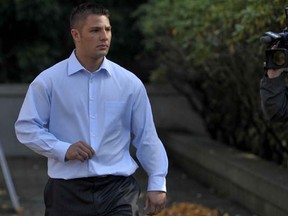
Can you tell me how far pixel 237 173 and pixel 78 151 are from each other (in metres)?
4.57

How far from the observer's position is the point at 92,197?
4.46 metres

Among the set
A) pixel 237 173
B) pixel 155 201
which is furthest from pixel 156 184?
pixel 237 173

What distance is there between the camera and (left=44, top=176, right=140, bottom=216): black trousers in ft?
14.6

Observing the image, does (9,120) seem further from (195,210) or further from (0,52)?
(195,210)

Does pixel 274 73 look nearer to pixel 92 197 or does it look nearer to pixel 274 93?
pixel 274 93

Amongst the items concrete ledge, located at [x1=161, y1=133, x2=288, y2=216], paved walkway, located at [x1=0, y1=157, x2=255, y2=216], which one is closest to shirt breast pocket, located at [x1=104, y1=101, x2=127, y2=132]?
concrete ledge, located at [x1=161, y1=133, x2=288, y2=216]

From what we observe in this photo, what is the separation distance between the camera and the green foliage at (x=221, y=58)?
784 centimetres

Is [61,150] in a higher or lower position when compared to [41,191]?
higher

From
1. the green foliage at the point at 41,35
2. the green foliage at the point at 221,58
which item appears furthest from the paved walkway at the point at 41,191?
the green foliage at the point at 41,35

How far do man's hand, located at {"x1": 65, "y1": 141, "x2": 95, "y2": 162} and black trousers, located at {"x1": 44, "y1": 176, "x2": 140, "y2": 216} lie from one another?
20 cm

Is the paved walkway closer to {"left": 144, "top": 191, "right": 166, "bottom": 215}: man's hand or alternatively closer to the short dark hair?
{"left": 144, "top": 191, "right": 166, "bottom": 215}: man's hand

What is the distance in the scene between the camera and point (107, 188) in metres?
4.48

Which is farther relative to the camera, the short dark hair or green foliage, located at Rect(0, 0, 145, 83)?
green foliage, located at Rect(0, 0, 145, 83)

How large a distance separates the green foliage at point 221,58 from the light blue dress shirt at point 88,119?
2324 millimetres
